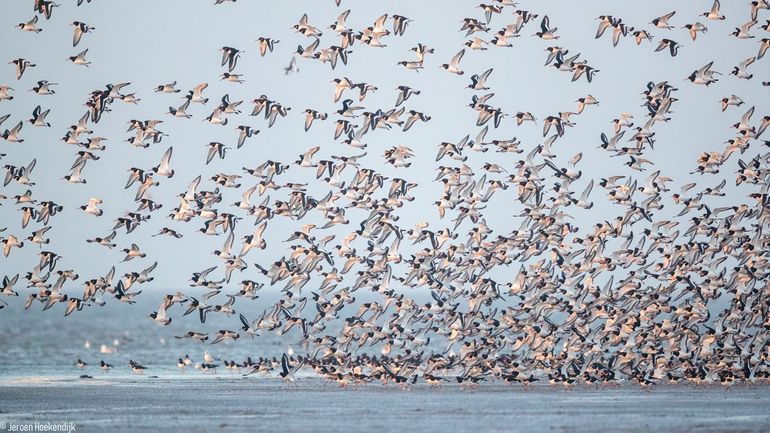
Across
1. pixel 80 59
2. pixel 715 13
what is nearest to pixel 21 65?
pixel 80 59

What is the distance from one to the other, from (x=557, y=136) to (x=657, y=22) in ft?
19.2

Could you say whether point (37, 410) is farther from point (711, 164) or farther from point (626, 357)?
point (711, 164)

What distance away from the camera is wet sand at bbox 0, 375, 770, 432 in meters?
36.1

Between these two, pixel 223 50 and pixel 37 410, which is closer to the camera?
pixel 37 410

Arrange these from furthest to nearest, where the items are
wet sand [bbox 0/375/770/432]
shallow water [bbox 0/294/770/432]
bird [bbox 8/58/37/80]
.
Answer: bird [bbox 8/58/37/80], shallow water [bbox 0/294/770/432], wet sand [bbox 0/375/770/432]

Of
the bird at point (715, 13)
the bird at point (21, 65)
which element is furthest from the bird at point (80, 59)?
the bird at point (715, 13)

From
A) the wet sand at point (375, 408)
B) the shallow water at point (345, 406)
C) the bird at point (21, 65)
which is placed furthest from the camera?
the bird at point (21, 65)

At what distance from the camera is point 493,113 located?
5538 cm

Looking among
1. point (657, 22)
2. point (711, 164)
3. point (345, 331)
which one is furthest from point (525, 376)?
point (657, 22)

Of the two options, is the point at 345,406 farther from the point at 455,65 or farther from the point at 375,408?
the point at 455,65

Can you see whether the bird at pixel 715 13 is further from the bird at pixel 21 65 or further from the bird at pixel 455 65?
the bird at pixel 21 65

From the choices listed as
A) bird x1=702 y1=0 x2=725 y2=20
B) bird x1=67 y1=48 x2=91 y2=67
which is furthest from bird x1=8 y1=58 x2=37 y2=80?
bird x1=702 y1=0 x2=725 y2=20

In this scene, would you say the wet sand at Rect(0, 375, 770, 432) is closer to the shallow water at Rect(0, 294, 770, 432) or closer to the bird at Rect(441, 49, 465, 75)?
the shallow water at Rect(0, 294, 770, 432)

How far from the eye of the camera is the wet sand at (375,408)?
3606 centimetres
